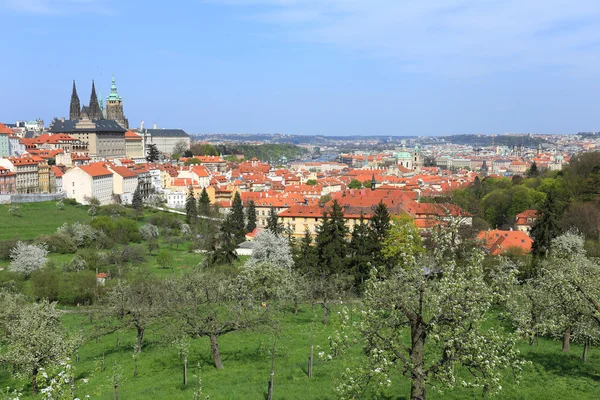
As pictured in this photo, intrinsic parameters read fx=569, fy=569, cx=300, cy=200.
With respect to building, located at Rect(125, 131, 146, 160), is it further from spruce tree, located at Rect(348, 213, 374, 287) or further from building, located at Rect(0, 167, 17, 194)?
spruce tree, located at Rect(348, 213, 374, 287)

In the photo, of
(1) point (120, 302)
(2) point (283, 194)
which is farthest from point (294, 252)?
(2) point (283, 194)

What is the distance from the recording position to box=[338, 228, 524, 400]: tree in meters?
10.7

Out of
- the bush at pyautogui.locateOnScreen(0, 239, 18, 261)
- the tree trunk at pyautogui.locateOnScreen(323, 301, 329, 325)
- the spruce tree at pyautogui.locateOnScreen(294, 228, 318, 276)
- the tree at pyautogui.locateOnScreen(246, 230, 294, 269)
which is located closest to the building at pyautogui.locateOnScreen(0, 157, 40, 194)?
the bush at pyautogui.locateOnScreen(0, 239, 18, 261)

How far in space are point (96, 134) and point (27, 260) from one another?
84787 millimetres

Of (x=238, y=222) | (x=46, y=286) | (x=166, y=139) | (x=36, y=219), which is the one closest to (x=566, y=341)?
(x=46, y=286)

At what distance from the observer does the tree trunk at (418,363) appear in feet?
37.6

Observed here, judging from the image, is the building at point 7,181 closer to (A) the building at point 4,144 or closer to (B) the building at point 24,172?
(B) the building at point 24,172

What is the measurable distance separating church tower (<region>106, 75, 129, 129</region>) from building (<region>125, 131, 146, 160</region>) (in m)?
22.5

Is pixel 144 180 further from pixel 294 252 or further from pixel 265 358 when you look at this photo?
pixel 265 358

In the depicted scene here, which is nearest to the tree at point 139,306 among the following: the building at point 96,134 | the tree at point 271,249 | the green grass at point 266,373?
the green grass at point 266,373

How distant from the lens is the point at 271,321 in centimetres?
2045

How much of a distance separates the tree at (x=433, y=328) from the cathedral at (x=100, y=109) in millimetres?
144253

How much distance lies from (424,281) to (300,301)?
20.0 meters

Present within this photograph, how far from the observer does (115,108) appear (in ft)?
545
